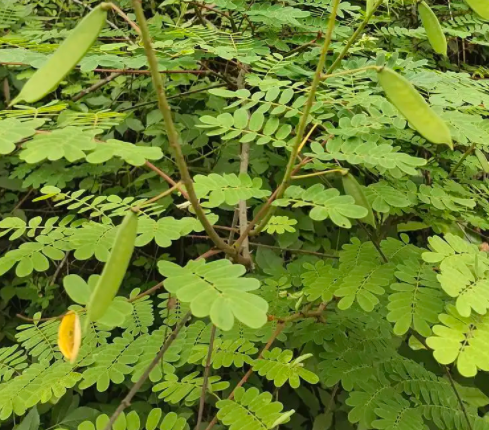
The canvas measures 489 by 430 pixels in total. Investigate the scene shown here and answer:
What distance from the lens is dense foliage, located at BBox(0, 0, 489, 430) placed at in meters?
0.73

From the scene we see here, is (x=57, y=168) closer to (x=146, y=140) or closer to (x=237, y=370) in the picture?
(x=146, y=140)

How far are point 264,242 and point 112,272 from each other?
43.1 inches

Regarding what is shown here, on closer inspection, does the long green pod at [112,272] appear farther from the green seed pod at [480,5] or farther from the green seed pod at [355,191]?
the green seed pod at [480,5]

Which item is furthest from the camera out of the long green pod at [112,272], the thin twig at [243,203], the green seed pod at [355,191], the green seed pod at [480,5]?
the thin twig at [243,203]

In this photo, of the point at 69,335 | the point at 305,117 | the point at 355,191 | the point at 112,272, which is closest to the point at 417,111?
the point at 305,117

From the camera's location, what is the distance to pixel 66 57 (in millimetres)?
577

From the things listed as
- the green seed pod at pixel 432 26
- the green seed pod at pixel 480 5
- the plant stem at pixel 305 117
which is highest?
the green seed pod at pixel 480 5

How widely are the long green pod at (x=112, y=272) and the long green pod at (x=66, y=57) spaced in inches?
7.0

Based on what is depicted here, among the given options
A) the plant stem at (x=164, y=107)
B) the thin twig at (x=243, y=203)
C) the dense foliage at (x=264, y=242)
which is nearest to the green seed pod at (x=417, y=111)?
the dense foliage at (x=264, y=242)

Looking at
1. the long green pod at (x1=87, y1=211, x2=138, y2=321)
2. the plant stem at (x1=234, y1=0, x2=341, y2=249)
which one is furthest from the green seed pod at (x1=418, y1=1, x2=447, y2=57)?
the long green pod at (x1=87, y1=211, x2=138, y2=321)

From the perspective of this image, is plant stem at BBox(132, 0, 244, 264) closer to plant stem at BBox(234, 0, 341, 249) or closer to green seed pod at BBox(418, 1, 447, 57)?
plant stem at BBox(234, 0, 341, 249)

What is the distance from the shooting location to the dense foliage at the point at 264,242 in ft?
2.40

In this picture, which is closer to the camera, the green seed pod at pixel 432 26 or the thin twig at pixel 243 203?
the green seed pod at pixel 432 26

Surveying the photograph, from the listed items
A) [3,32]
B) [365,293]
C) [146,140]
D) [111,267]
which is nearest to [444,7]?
[146,140]
